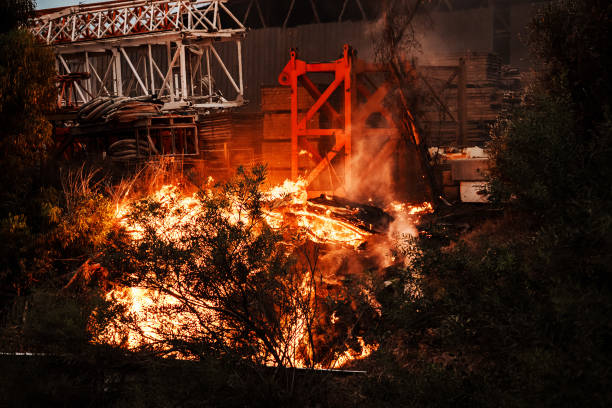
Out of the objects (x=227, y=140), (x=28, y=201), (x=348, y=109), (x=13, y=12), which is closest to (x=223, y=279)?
(x=28, y=201)

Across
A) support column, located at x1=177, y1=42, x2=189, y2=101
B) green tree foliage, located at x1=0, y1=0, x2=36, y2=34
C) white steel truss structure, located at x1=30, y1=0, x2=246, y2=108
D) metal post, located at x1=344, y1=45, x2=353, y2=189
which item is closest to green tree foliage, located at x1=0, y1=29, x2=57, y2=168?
green tree foliage, located at x1=0, y1=0, x2=36, y2=34

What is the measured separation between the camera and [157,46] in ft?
78.5

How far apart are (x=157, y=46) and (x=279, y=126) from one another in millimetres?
14796

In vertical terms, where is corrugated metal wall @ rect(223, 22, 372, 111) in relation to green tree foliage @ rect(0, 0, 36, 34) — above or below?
above

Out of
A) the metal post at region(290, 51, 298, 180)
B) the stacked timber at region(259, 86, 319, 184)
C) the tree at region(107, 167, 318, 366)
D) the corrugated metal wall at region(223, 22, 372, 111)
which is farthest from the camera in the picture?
the corrugated metal wall at region(223, 22, 372, 111)

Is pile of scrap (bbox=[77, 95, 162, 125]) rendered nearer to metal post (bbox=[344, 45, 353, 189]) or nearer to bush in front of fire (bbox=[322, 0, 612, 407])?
metal post (bbox=[344, 45, 353, 189])

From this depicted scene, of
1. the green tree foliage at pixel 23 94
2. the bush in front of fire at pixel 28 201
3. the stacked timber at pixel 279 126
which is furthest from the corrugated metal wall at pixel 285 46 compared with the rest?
the green tree foliage at pixel 23 94

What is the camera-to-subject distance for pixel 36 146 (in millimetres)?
8414

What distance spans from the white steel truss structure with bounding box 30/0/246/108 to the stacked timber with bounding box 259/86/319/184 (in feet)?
28.7

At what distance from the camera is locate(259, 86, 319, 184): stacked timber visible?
11.8m

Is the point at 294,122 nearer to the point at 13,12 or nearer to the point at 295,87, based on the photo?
the point at 295,87

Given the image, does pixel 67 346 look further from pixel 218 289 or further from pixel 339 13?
pixel 339 13

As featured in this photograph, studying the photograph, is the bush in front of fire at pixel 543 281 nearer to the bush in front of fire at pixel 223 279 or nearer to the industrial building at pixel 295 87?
the bush in front of fire at pixel 223 279

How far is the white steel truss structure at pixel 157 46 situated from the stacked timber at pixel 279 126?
28.7ft
